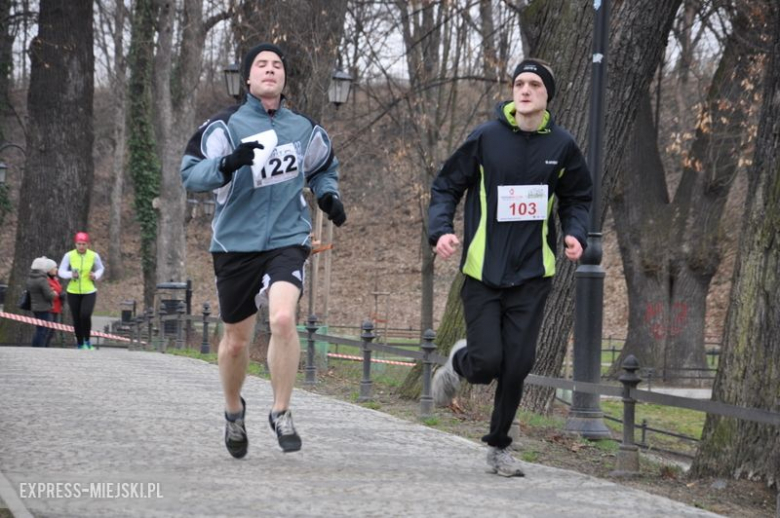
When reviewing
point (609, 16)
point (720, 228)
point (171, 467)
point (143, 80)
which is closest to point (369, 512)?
point (171, 467)

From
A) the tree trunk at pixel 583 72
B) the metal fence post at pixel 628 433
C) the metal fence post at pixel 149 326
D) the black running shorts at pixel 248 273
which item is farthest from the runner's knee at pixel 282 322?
the metal fence post at pixel 149 326

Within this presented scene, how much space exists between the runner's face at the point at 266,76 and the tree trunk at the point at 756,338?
2.83 meters

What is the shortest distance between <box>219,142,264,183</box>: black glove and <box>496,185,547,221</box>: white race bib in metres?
1.26

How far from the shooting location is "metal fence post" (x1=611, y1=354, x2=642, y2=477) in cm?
734

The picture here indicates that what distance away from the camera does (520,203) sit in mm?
6535

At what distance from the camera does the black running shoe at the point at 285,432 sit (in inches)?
265

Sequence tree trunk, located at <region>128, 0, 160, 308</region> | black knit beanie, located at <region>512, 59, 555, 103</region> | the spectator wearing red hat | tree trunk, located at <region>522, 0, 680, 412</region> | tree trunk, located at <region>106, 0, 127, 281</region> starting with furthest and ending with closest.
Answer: tree trunk, located at <region>106, 0, 127, 281</region>
tree trunk, located at <region>128, 0, 160, 308</region>
the spectator wearing red hat
tree trunk, located at <region>522, 0, 680, 412</region>
black knit beanie, located at <region>512, 59, 555, 103</region>

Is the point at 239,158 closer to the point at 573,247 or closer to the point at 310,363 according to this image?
the point at 573,247

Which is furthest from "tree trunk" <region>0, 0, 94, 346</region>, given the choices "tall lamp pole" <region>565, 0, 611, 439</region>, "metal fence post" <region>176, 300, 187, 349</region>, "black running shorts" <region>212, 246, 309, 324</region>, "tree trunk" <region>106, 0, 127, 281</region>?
"tree trunk" <region>106, 0, 127, 281</region>

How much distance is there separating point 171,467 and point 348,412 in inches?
135

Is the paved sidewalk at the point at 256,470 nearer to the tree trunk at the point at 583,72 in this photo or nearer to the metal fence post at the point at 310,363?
the tree trunk at the point at 583,72

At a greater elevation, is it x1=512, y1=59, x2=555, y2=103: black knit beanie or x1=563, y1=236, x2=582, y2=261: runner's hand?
x1=512, y1=59, x2=555, y2=103: black knit beanie

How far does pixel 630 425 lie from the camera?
750cm

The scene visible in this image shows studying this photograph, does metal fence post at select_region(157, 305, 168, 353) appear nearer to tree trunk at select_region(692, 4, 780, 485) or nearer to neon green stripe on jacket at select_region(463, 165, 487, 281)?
tree trunk at select_region(692, 4, 780, 485)
